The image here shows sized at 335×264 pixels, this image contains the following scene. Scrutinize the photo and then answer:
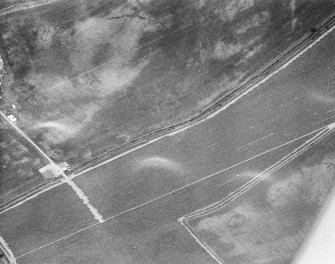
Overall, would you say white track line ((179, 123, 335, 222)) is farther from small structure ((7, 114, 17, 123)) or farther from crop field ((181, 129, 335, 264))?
small structure ((7, 114, 17, 123))

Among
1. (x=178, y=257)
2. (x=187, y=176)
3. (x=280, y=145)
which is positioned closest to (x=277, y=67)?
(x=280, y=145)

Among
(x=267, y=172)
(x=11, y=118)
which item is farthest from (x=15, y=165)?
(x=267, y=172)

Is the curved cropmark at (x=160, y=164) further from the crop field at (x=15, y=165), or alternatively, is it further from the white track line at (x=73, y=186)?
the crop field at (x=15, y=165)

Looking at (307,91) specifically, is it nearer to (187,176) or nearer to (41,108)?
(187,176)

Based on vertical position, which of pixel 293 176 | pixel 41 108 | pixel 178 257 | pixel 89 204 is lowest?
pixel 178 257

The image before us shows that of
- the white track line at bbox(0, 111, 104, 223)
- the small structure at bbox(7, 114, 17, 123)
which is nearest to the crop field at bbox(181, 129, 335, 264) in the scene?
the white track line at bbox(0, 111, 104, 223)

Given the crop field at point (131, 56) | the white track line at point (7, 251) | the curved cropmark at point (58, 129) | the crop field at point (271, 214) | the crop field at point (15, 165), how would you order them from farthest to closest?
the white track line at point (7, 251), the crop field at point (15, 165), the curved cropmark at point (58, 129), the crop field at point (271, 214), the crop field at point (131, 56)

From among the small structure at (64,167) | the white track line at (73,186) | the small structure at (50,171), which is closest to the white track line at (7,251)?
the small structure at (50,171)
